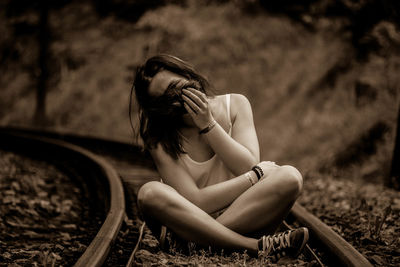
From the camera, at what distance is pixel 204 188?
107 inches

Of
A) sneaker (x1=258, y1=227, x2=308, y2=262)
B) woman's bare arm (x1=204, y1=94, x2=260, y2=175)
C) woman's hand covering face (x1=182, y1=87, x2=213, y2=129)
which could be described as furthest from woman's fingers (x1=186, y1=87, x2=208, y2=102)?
sneaker (x1=258, y1=227, x2=308, y2=262)

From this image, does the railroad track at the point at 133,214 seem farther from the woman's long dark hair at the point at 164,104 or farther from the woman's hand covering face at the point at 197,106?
the woman's hand covering face at the point at 197,106

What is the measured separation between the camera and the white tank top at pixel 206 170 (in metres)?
2.83

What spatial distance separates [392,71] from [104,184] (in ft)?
16.3

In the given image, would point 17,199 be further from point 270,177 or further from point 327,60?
point 327,60

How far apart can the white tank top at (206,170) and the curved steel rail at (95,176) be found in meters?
0.65

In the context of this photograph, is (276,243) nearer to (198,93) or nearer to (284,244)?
(284,244)

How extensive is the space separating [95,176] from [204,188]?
3.26 m

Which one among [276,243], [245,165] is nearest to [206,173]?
[245,165]

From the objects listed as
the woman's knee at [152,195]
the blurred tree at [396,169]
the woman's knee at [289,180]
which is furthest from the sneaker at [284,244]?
the blurred tree at [396,169]

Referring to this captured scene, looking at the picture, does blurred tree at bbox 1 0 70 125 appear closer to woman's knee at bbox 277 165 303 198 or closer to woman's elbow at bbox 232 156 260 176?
woman's elbow at bbox 232 156 260 176

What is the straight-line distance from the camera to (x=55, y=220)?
4.13m

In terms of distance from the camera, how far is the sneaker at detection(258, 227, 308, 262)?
94.3 inches

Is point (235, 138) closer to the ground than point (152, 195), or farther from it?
farther from it
